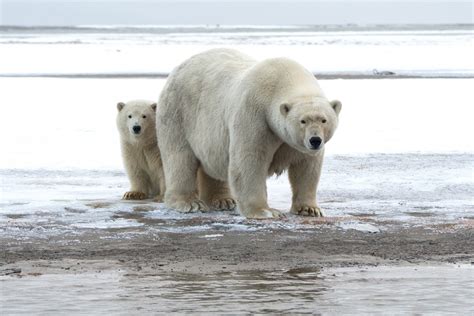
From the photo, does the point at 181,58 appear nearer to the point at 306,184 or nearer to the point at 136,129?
the point at 136,129

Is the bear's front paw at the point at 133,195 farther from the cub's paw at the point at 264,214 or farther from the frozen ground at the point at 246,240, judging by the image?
the cub's paw at the point at 264,214

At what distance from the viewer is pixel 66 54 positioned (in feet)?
123

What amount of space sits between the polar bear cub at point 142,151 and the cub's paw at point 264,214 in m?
1.50

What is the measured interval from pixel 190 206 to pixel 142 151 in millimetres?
1087

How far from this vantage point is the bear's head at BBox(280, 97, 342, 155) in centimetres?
730

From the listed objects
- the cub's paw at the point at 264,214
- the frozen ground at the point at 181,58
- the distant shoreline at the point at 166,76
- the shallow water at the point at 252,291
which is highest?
the shallow water at the point at 252,291

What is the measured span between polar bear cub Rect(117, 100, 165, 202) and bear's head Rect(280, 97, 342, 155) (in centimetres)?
196

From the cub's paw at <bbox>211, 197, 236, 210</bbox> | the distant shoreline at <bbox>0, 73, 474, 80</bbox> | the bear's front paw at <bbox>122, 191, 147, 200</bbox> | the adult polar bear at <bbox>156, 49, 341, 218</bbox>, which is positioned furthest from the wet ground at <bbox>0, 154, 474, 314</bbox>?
the distant shoreline at <bbox>0, 73, 474, 80</bbox>

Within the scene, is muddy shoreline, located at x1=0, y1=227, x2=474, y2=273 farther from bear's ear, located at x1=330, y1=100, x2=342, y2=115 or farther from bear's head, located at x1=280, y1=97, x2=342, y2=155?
bear's ear, located at x1=330, y1=100, x2=342, y2=115

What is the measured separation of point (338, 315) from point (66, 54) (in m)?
33.3

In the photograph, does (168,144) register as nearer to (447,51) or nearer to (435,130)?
(435,130)

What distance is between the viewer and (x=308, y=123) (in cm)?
735

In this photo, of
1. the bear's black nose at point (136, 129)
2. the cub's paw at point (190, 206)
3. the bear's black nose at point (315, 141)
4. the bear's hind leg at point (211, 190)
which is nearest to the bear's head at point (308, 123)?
the bear's black nose at point (315, 141)

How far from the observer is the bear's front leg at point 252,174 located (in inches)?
303
